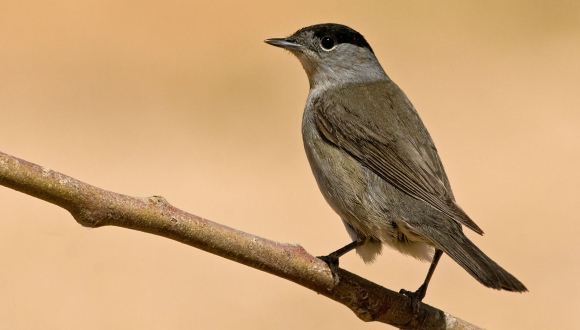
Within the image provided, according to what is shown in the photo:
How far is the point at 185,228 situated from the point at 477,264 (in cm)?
149

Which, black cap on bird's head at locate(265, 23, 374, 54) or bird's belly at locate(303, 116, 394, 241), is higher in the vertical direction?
black cap on bird's head at locate(265, 23, 374, 54)

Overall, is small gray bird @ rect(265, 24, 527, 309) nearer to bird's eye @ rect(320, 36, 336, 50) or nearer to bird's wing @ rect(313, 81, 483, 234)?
bird's wing @ rect(313, 81, 483, 234)

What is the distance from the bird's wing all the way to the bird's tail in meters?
0.12

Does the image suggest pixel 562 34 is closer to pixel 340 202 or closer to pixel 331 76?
pixel 331 76

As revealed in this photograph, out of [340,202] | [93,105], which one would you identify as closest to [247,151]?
[93,105]

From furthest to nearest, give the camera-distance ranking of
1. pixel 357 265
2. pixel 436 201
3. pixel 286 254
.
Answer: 1. pixel 357 265
2. pixel 436 201
3. pixel 286 254

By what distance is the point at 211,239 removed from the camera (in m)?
3.85

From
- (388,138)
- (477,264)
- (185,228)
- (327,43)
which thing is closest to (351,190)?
(388,138)

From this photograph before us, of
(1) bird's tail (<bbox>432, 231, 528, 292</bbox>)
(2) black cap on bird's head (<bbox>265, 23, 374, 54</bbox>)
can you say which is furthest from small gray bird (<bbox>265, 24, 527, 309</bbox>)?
(2) black cap on bird's head (<bbox>265, 23, 374, 54</bbox>)

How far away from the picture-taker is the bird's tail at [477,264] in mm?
4215

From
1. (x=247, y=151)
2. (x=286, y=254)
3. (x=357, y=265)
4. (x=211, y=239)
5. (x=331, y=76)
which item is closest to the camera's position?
(x=211, y=239)

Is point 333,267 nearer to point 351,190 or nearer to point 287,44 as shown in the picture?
point 351,190

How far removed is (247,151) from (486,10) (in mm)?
4518

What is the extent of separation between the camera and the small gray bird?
184 inches
